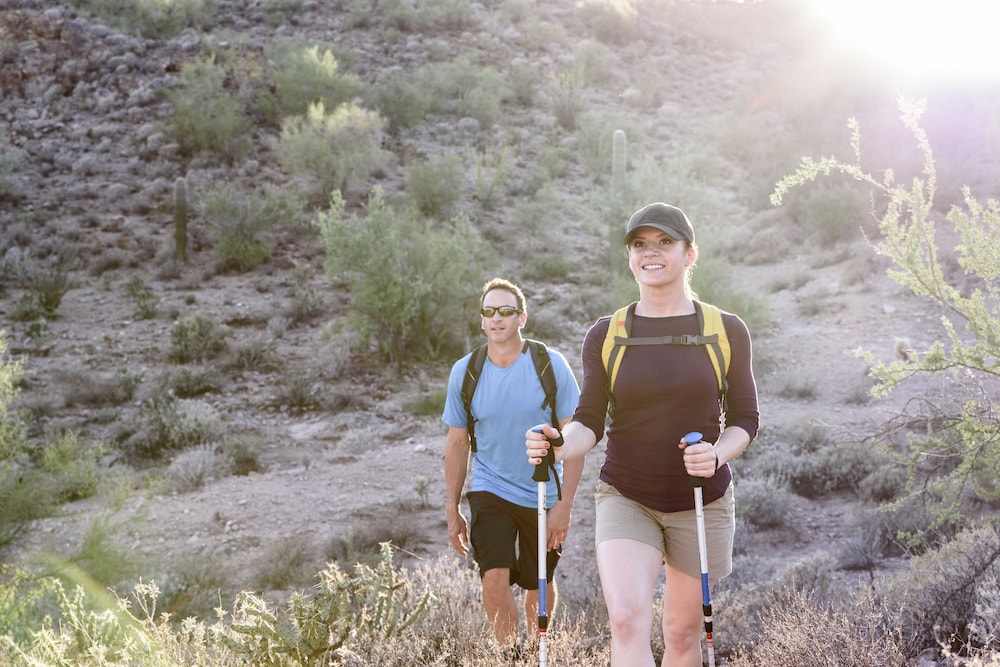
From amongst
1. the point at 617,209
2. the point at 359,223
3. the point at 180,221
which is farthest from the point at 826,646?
the point at 180,221

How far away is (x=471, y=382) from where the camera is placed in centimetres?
384

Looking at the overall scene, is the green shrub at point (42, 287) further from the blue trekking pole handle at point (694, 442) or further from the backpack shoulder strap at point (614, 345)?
the blue trekking pole handle at point (694, 442)

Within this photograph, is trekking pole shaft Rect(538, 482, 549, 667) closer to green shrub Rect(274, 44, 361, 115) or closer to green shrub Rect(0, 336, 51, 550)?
green shrub Rect(0, 336, 51, 550)

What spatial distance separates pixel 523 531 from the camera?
380 cm

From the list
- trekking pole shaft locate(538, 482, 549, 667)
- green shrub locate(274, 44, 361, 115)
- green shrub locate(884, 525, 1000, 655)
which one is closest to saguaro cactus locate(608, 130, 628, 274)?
green shrub locate(274, 44, 361, 115)

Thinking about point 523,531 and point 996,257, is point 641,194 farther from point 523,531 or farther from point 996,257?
point 523,531

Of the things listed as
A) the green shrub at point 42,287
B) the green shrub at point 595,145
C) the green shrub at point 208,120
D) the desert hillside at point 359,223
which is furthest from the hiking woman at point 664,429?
the green shrub at point 208,120

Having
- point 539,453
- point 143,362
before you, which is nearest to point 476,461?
point 539,453

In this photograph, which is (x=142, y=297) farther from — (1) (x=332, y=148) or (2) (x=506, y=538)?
(2) (x=506, y=538)

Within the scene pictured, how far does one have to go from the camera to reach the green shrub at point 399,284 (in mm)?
13375

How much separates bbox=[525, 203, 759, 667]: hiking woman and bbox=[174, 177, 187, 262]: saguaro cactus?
16677 millimetres

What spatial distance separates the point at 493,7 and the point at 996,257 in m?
32.7

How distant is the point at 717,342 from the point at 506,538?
155 centimetres

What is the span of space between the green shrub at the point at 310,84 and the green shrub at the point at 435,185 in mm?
4638
